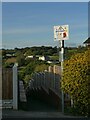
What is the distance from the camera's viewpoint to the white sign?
13.0 metres

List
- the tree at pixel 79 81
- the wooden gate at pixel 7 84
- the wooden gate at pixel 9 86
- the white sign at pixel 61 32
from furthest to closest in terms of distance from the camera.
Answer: the wooden gate at pixel 7 84 < the wooden gate at pixel 9 86 < the white sign at pixel 61 32 < the tree at pixel 79 81

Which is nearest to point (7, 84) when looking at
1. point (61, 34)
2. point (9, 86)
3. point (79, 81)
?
point (9, 86)

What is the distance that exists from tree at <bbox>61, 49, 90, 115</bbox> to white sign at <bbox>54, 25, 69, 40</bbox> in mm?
1032

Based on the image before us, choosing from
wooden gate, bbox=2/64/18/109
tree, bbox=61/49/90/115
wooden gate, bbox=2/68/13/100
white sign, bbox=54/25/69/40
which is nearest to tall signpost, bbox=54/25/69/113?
white sign, bbox=54/25/69/40

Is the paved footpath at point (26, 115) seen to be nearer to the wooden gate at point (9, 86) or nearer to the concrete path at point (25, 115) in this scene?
the concrete path at point (25, 115)

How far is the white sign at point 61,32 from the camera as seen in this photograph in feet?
42.7

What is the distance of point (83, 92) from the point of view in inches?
→ 467

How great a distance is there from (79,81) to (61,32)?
2.17m

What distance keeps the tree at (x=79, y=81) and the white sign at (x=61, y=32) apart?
1.03 metres

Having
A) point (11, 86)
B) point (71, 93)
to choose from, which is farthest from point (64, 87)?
point (11, 86)

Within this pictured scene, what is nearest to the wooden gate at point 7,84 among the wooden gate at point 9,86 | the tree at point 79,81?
the wooden gate at point 9,86

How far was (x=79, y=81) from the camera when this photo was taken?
39.0ft

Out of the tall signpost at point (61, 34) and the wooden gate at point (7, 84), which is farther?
the wooden gate at point (7, 84)

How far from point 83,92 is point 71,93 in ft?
2.01
